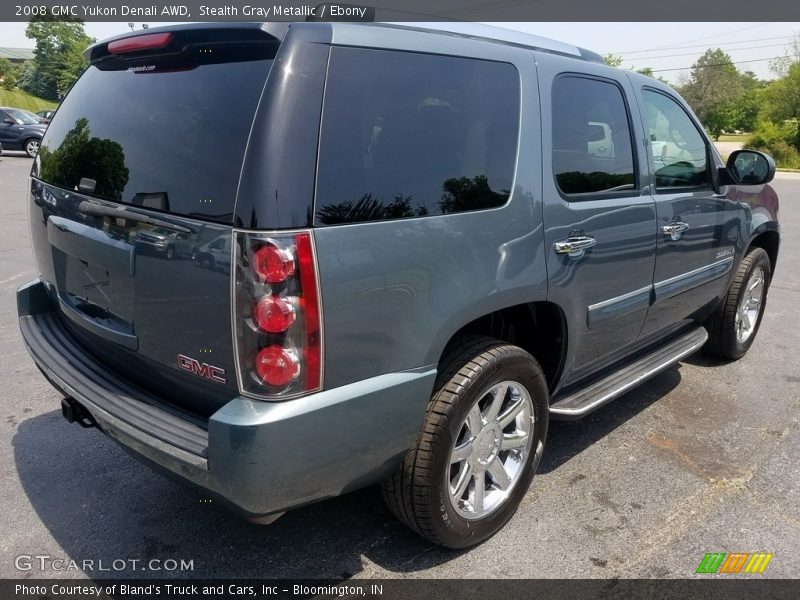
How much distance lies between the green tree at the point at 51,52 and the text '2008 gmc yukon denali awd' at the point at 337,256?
229 feet

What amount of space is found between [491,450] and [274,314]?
1.22 metres

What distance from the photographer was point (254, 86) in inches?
77.9

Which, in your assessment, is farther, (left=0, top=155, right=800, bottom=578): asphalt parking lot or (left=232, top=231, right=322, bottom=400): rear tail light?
(left=0, top=155, right=800, bottom=578): asphalt parking lot

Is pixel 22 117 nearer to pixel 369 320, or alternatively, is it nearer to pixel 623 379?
pixel 623 379

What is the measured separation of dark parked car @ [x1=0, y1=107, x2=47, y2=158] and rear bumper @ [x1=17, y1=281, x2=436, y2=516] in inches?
911

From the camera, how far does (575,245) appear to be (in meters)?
2.79

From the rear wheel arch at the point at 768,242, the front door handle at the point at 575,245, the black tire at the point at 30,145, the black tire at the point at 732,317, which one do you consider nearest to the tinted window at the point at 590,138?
the front door handle at the point at 575,245

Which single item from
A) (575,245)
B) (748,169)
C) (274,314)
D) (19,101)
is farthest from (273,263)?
(19,101)

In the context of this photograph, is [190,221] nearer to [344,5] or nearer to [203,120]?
[203,120]

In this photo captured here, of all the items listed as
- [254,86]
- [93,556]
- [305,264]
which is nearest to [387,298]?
[305,264]

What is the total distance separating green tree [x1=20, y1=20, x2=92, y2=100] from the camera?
206 ft

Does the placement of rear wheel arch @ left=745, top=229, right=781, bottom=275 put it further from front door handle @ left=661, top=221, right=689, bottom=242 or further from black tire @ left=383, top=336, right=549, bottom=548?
black tire @ left=383, top=336, right=549, bottom=548

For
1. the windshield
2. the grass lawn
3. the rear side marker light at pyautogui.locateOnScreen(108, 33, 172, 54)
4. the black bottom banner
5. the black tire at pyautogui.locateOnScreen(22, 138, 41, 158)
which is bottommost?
the black bottom banner

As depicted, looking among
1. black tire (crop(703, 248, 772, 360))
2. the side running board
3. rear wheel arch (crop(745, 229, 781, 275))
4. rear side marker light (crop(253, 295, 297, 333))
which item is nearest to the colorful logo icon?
the side running board
